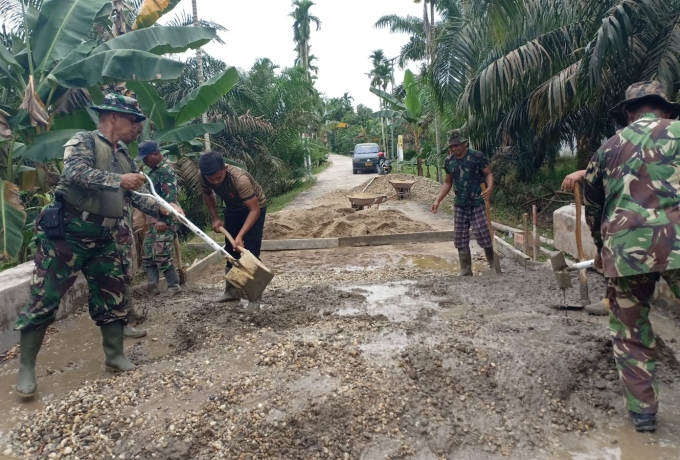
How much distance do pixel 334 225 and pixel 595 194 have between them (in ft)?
25.3

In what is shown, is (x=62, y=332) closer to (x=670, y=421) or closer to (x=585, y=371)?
(x=585, y=371)

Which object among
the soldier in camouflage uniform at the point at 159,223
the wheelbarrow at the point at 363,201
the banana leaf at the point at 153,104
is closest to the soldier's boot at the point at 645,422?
the soldier in camouflage uniform at the point at 159,223

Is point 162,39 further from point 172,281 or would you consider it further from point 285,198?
point 285,198

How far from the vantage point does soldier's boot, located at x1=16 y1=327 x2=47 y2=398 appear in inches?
142

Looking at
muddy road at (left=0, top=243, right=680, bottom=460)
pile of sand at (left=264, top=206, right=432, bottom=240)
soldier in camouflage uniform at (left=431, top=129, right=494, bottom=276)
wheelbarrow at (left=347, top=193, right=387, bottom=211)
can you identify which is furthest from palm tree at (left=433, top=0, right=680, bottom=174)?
muddy road at (left=0, top=243, right=680, bottom=460)

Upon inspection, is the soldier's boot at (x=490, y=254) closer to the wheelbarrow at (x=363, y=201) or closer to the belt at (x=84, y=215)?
the belt at (x=84, y=215)

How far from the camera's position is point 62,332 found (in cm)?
500

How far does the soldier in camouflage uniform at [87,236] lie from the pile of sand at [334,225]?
6592 millimetres

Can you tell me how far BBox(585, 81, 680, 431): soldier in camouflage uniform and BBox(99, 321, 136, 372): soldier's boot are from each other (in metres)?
3.32

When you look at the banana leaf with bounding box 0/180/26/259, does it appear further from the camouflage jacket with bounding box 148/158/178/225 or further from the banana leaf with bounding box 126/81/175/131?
the banana leaf with bounding box 126/81/175/131

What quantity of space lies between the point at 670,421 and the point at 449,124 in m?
13.6

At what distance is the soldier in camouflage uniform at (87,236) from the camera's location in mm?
3520

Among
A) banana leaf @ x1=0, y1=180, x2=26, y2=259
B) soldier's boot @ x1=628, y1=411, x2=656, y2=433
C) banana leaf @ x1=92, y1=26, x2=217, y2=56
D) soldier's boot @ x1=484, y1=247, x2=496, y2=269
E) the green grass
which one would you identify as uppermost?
banana leaf @ x1=92, y1=26, x2=217, y2=56

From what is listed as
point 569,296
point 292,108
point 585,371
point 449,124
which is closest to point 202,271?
point 569,296
